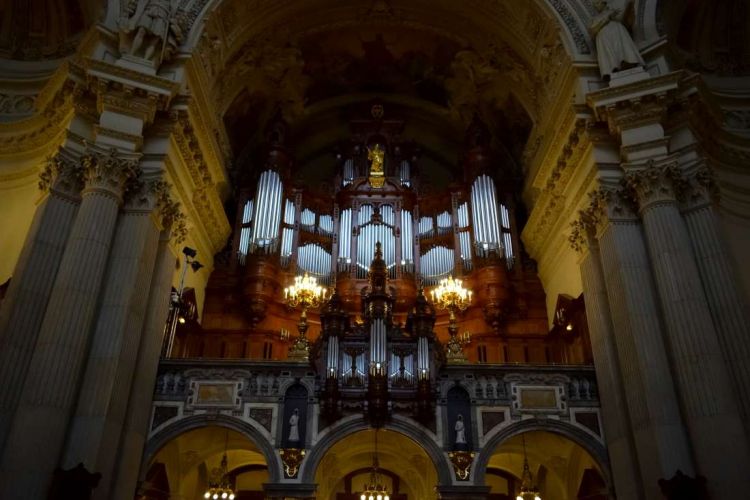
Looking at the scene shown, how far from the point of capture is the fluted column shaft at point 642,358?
10617mm

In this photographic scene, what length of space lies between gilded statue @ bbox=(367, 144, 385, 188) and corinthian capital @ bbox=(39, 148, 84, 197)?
9973 mm

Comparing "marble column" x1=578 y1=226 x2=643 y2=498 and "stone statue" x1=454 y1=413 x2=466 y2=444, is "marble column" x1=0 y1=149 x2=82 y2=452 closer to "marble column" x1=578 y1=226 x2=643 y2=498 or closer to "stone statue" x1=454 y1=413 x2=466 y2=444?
"stone statue" x1=454 y1=413 x2=466 y2=444

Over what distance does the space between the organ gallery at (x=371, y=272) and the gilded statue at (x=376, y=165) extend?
0.54 metres

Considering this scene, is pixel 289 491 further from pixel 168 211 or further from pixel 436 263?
pixel 436 263

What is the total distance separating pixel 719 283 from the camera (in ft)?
38.2

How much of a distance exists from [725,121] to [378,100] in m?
12.2

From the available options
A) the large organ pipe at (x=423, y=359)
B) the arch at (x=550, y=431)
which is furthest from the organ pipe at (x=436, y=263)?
the arch at (x=550, y=431)

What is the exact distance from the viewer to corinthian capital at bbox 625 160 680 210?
40.8ft

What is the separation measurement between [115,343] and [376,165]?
1168 cm

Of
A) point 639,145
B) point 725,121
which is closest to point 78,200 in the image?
point 639,145

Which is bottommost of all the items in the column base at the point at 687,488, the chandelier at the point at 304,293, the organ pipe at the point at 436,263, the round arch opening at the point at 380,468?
the column base at the point at 687,488

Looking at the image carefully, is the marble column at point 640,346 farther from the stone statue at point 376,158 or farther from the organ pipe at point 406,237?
the stone statue at point 376,158

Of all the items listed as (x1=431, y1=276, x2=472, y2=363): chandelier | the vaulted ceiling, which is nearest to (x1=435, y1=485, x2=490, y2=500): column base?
(x1=431, y1=276, x2=472, y2=363): chandelier

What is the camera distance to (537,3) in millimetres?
16219
